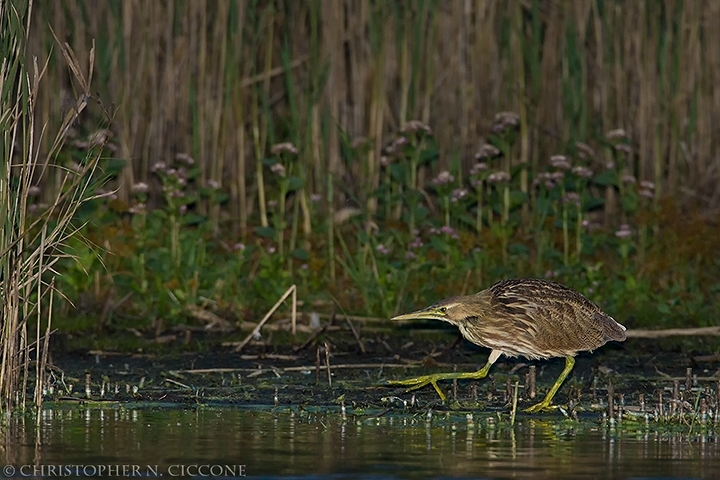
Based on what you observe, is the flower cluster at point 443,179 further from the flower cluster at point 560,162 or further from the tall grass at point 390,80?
the flower cluster at point 560,162

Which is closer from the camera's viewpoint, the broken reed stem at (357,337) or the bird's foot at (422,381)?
the bird's foot at (422,381)

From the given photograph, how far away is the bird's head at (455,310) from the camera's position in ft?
27.6

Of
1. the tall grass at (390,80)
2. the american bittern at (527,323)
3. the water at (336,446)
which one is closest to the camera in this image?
the water at (336,446)

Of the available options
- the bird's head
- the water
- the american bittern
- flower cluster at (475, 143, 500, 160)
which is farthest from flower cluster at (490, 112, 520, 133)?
the water

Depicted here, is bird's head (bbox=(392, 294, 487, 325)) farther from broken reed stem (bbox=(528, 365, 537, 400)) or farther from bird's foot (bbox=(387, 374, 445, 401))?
broken reed stem (bbox=(528, 365, 537, 400))

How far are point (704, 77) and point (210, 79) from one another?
13.9ft

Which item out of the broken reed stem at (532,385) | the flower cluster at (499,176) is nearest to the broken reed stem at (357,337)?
the broken reed stem at (532,385)

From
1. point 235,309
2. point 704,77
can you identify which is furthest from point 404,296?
point 704,77

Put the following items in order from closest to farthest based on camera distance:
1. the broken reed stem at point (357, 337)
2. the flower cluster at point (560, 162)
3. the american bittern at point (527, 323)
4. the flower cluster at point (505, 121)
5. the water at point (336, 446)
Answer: the water at point (336, 446), the american bittern at point (527, 323), the broken reed stem at point (357, 337), the flower cluster at point (560, 162), the flower cluster at point (505, 121)

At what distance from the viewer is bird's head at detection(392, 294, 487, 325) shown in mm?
8406

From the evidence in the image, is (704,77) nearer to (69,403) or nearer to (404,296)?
(404,296)

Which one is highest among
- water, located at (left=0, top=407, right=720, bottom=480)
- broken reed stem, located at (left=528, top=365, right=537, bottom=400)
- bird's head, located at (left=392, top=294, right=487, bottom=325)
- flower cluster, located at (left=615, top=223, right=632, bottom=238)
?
flower cluster, located at (left=615, top=223, right=632, bottom=238)

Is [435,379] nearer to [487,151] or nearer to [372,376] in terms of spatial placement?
[372,376]

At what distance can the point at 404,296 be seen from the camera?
1109 centimetres
